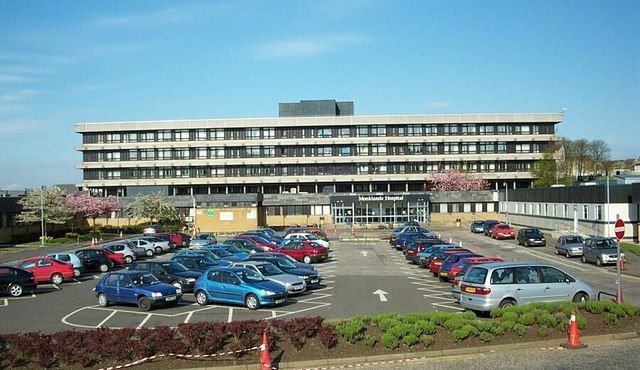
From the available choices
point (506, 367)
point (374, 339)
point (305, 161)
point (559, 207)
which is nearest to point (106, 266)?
point (374, 339)

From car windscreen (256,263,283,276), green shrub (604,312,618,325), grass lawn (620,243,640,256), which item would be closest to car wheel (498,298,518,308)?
green shrub (604,312,618,325)

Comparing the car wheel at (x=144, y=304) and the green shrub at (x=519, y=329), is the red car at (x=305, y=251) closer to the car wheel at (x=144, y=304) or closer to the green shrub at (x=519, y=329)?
the car wheel at (x=144, y=304)

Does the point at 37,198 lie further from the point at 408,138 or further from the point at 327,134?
the point at 408,138

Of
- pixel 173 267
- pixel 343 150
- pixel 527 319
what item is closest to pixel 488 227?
pixel 173 267

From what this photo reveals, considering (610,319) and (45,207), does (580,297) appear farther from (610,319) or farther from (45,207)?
(45,207)

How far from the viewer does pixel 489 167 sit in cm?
10481

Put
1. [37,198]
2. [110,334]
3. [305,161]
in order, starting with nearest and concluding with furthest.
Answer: [110,334]
[37,198]
[305,161]

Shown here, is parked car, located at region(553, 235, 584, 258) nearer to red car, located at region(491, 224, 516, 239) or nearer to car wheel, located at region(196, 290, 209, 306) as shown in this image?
red car, located at region(491, 224, 516, 239)

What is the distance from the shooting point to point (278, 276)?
1060 inches

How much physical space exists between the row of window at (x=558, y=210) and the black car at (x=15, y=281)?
1650 inches

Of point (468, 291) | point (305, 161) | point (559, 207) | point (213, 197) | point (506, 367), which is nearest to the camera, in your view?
point (506, 367)

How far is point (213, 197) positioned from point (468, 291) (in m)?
73.4

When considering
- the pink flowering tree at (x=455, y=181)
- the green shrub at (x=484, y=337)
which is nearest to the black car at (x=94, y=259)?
the green shrub at (x=484, y=337)

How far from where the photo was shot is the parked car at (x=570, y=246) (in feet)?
137
